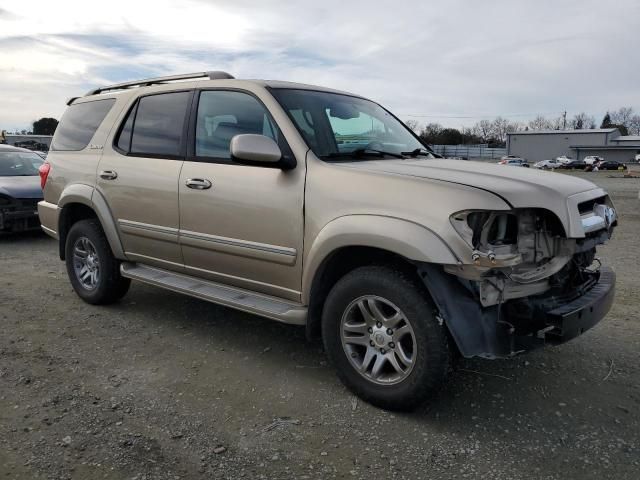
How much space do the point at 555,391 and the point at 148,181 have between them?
3.33 metres

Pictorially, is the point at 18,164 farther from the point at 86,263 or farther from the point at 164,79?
the point at 164,79

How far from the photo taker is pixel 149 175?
438 centimetres

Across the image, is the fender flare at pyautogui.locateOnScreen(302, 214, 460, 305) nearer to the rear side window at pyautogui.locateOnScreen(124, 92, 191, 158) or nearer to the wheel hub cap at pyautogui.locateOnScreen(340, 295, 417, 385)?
the wheel hub cap at pyautogui.locateOnScreen(340, 295, 417, 385)

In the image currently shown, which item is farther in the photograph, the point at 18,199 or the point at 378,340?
the point at 18,199

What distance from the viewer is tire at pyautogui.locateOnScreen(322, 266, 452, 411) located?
2.95m

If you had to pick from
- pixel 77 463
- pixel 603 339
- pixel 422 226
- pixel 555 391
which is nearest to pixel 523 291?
pixel 422 226

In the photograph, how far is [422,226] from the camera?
9.52 ft

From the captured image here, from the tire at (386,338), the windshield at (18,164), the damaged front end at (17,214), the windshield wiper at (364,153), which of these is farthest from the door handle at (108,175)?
the windshield at (18,164)

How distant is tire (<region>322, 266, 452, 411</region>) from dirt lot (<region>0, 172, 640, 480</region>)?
165 mm

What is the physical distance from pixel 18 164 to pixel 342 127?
26.4 ft

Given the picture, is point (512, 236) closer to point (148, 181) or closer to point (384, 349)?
point (384, 349)

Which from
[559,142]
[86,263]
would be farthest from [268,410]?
[559,142]

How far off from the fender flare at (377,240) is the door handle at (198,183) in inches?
40.1

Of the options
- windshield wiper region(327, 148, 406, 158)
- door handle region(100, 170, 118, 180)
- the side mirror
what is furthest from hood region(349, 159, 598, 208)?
door handle region(100, 170, 118, 180)
